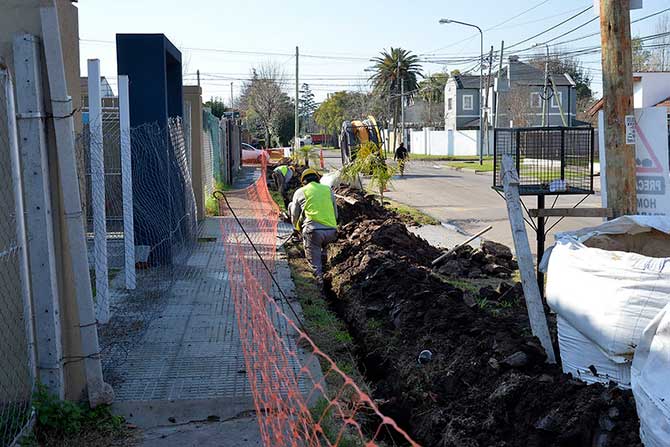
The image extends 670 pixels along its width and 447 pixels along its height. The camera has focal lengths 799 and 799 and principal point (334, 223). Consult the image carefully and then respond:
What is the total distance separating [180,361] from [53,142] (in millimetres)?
2214

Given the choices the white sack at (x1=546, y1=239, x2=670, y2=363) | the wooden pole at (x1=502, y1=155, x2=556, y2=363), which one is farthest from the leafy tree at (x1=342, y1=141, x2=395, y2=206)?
the white sack at (x1=546, y1=239, x2=670, y2=363)

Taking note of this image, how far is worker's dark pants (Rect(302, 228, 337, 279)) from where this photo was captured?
34.7 feet

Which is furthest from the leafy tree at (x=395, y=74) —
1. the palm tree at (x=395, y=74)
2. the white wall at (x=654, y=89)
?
the white wall at (x=654, y=89)

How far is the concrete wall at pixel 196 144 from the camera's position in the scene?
1543cm

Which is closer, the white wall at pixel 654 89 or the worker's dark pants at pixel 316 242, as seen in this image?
the worker's dark pants at pixel 316 242

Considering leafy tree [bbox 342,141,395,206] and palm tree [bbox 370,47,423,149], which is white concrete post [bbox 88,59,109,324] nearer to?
leafy tree [bbox 342,141,395,206]

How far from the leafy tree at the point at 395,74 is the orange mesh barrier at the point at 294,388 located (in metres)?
75.8

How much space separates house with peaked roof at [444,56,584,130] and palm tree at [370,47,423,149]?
278 inches

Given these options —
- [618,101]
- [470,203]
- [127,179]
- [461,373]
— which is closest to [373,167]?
[470,203]

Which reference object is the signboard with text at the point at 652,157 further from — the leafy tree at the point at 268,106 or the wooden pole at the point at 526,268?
the leafy tree at the point at 268,106

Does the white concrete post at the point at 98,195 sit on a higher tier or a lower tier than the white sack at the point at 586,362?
higher

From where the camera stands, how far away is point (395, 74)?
85312 mm

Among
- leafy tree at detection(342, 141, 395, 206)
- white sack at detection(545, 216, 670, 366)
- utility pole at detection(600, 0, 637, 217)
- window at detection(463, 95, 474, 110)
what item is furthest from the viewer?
window at detection(463, 95, 474, 110)

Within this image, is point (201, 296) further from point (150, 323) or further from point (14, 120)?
point (14, 120)
